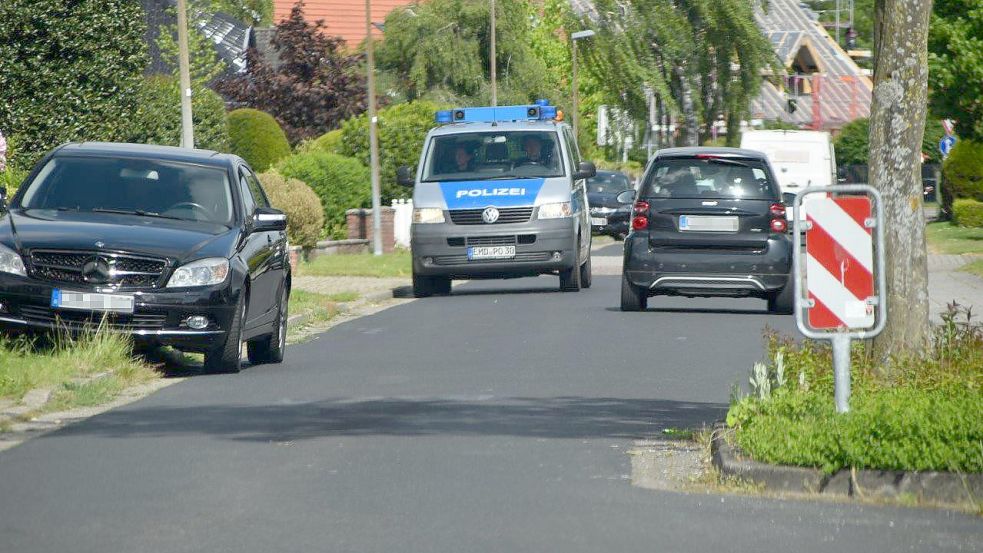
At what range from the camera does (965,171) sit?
47156 mm

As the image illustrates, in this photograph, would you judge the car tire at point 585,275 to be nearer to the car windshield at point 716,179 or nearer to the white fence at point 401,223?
the car windshield at point 716,179

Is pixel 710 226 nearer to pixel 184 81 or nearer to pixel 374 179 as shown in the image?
pixel 184 81

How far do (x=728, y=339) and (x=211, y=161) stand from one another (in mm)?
4950

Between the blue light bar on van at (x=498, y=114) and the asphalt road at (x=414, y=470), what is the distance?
10.2m

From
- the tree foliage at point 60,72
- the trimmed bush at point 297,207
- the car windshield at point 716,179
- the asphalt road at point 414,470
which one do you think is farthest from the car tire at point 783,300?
the tree foliage at point 60,72

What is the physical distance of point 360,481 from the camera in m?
8.47

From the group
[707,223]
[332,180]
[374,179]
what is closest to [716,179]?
[707,223]

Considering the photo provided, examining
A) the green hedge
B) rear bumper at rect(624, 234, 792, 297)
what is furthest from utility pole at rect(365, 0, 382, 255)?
rear bumper at rect(624, 234, 792, 297)

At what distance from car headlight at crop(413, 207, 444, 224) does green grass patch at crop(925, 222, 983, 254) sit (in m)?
13.9

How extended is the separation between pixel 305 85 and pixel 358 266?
3308 cm

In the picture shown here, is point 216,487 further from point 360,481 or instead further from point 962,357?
point 962,357

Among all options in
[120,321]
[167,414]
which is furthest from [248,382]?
[167,414]

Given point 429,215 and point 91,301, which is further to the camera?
point 429,215

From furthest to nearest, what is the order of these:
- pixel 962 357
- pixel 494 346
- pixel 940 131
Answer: pixel 940 131 → pixel 494 346 → pixel 962 357
